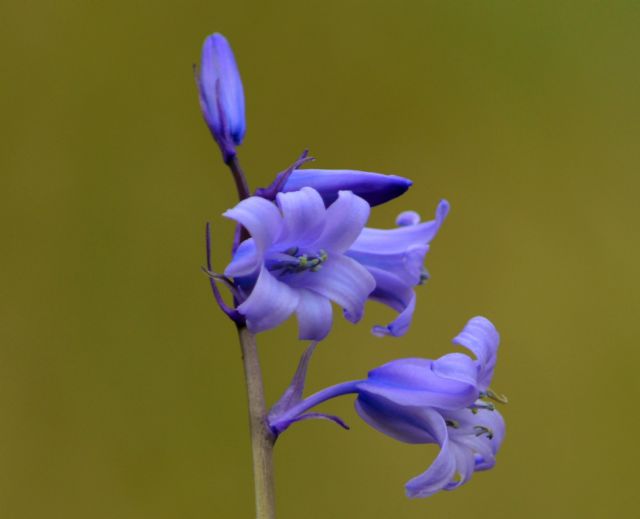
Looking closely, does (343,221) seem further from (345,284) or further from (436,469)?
(436,469)

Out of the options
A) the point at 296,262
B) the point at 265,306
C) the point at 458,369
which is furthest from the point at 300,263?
the point at 458,369

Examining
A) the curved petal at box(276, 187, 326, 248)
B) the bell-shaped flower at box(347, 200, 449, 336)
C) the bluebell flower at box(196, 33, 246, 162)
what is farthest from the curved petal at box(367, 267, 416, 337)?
the bluebell flower at box(196, 33, 246, 162)

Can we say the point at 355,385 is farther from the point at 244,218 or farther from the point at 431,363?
the point at 244,218

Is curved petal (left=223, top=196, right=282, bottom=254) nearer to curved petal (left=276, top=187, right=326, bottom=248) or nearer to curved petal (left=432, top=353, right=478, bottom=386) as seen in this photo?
curved petal (left=276, top=187, right=326, bottom=248)

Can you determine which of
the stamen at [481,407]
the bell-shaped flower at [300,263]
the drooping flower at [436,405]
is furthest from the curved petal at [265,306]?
the stamen at [481,407]

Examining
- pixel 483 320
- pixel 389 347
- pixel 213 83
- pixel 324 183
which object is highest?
pixel 213 83

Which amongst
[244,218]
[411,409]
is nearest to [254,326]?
[244,218]
